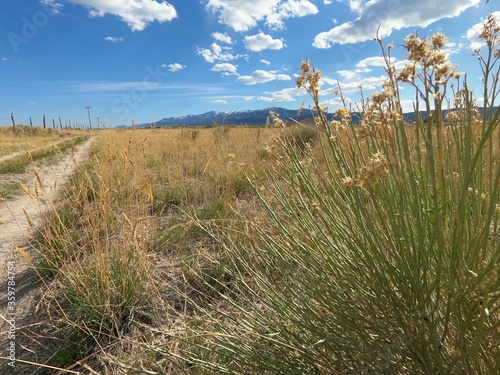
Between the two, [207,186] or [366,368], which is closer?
[366,368]

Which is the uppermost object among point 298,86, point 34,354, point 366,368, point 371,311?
point 298,86

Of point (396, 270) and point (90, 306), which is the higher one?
point (396, 270)

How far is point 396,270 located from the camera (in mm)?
785

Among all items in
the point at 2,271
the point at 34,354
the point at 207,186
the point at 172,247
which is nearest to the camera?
the point at 34,354

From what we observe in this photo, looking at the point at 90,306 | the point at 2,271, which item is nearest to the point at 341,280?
the point at 90,306

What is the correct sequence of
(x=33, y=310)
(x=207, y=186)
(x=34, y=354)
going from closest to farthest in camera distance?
(x=34, y=354) < (x=33, y=310) < (x=207, y=186)

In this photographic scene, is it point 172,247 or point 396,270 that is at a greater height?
point 396,270

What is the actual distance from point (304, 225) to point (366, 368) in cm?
46

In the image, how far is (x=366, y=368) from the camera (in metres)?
0.81

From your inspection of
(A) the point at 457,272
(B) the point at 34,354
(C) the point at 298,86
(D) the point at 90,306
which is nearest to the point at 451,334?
(A) the point at 457,272

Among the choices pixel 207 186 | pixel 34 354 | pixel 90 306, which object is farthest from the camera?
pixel 207 186

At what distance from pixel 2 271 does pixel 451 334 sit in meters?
2.75

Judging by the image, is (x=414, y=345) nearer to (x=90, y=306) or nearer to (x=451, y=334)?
(x=451, y=334)

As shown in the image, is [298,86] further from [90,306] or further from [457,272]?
[90,306]
